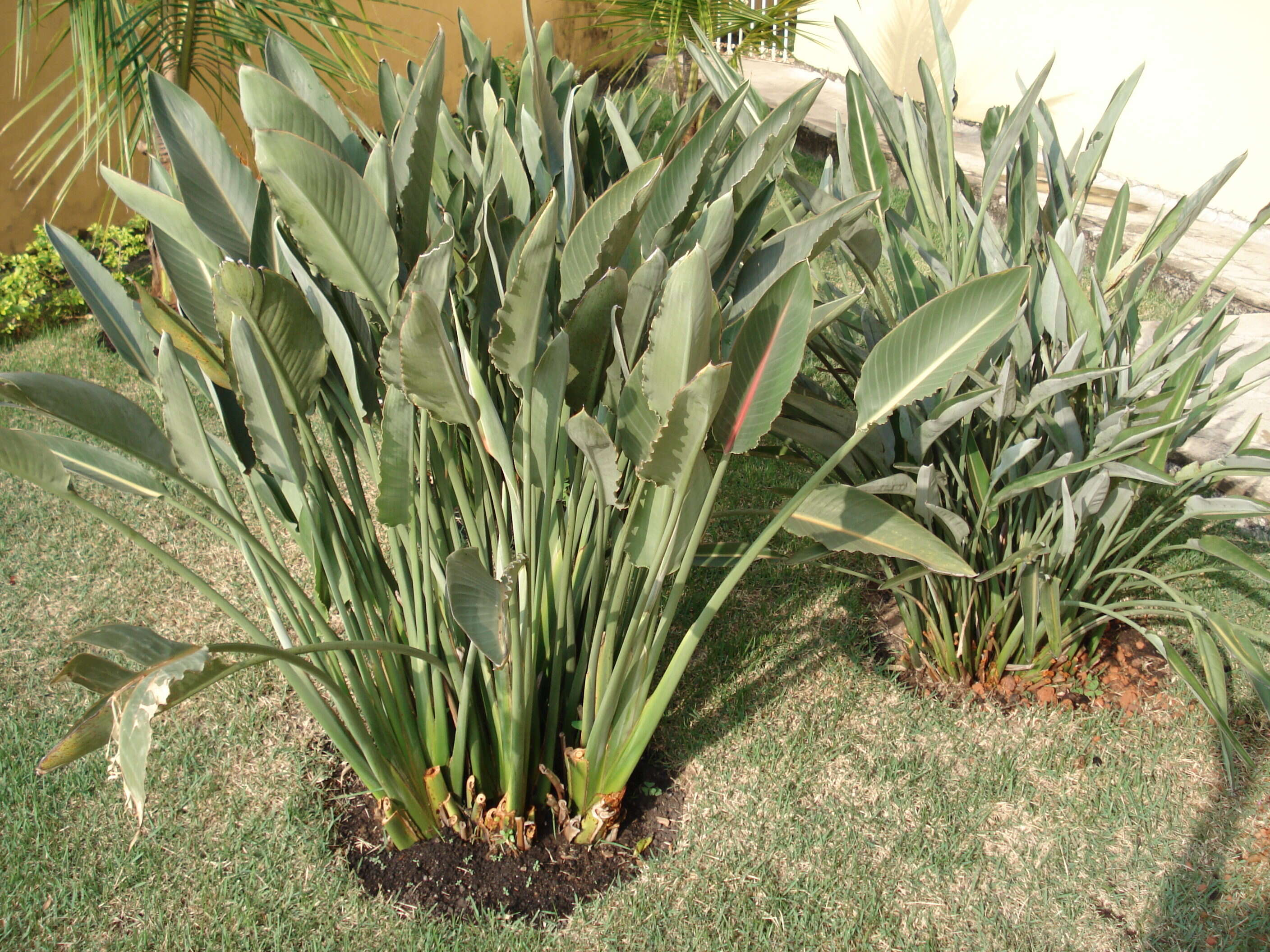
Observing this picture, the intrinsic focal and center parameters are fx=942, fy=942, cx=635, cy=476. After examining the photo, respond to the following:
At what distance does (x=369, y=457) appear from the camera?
1627mm

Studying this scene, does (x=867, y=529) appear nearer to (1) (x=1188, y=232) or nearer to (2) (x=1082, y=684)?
(2) (x=1082, y=684)

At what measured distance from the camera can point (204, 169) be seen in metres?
1.44

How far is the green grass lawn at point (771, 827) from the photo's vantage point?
1.80 meters

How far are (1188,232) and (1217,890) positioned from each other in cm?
481

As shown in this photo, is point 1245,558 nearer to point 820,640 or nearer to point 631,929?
point 820,640

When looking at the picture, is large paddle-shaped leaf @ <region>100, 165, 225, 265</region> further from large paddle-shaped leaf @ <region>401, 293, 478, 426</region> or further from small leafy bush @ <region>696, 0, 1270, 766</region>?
small leafy bush @ <region>696, 0, 1270, 766</region>

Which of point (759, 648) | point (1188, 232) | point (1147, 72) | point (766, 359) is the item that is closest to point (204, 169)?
point (766, 359)

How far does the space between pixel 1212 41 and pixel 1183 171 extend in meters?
0.72

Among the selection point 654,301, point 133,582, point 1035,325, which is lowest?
point 133,582

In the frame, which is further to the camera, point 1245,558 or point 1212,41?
point 1212,41

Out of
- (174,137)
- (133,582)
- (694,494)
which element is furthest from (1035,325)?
(133,582)

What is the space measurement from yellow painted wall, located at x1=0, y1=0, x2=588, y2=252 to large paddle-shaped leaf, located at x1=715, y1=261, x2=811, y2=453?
172cm

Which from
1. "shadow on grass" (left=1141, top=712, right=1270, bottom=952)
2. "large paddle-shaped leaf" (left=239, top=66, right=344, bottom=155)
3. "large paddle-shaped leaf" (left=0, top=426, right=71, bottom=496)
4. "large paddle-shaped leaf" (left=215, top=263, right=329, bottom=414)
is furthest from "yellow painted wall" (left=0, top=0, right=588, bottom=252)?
"shadow on grass" (left=1141, top=712, right=1270, bottom=952)

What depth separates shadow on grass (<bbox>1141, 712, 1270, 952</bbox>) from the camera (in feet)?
5.97
